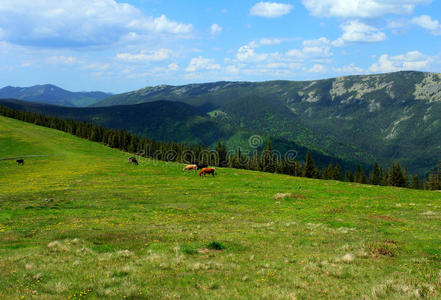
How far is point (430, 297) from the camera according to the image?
9148 millimetres

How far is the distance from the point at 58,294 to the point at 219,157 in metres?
132

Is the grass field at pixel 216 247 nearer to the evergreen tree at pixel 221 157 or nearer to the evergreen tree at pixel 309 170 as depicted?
the evergreen tree at pixel 309 170

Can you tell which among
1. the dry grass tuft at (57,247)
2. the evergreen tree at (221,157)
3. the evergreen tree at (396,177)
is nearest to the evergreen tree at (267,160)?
the evergreen tree at (221,157)

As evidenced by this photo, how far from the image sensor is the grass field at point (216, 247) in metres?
10.1

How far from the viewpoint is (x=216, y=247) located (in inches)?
619

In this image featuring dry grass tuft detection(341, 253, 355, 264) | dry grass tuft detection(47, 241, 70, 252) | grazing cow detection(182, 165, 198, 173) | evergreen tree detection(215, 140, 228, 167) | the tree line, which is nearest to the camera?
dry grass tuft detection(341, 253, 355, 264)

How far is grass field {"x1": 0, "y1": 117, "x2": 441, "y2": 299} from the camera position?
1009 cm

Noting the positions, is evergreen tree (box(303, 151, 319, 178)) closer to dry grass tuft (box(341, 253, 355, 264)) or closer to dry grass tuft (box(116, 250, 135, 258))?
dry grass tuft (box(341, 253, 355, 264))

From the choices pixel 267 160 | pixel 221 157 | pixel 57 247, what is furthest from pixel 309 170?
pixel 57 247

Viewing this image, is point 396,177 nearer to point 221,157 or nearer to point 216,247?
point 221,157

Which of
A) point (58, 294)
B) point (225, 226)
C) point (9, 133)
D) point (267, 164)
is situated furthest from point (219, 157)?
point (58, 294)

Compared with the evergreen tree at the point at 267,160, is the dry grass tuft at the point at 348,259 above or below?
above

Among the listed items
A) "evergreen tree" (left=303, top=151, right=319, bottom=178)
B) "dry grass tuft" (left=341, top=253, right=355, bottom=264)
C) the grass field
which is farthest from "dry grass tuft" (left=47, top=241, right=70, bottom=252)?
"evergreen tree" (left=303, top=151, right=319, bottom=178)

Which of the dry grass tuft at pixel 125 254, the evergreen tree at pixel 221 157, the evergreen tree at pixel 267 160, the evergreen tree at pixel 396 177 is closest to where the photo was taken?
the dry grass tuft at pixel 125 254
